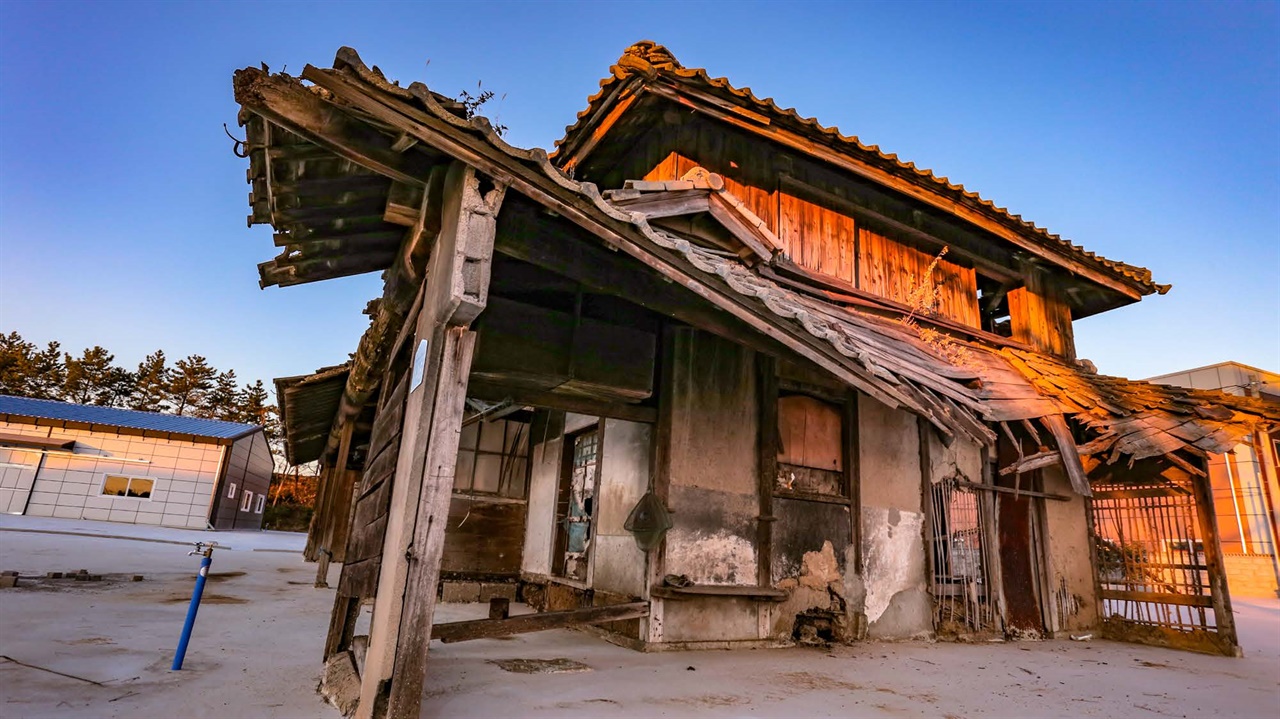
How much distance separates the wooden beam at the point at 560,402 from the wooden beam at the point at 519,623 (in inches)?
67.5

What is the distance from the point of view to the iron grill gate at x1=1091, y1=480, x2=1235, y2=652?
7.72 meters

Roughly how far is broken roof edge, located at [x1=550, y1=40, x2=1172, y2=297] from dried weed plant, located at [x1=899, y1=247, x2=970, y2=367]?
0.90 m

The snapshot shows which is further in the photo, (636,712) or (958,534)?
(958,534)

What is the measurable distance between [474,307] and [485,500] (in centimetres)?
619

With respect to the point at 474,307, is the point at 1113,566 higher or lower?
lower

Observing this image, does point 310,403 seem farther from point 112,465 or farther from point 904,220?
point 112,465

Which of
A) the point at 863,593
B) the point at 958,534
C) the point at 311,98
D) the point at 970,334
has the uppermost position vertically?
the point at 970,334

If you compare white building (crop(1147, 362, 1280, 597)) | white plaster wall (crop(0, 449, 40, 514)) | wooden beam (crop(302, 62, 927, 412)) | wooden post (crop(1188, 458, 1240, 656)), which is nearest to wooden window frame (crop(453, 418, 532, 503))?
wooden beam (crop(302, 62, 927, 412))

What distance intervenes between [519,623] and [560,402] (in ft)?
6.66

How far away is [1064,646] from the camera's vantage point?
279 inches

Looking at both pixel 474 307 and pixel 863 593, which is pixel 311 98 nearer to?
pixel 474 307

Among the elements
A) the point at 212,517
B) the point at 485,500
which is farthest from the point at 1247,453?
the point at 212,517

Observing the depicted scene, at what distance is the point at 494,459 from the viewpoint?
29.8 ft

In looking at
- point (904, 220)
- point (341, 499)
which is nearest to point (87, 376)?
point (341, 499)
